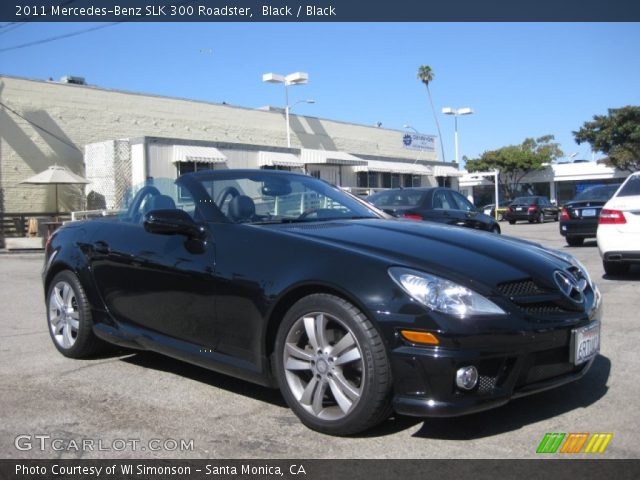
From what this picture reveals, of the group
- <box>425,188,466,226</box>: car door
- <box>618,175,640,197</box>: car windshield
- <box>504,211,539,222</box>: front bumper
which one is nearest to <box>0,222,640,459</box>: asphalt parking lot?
<box>618,175,640,197</box>: car windshield

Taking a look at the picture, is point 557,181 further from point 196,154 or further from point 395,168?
point 196,154

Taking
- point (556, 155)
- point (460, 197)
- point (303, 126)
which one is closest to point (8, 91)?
point (303, 126)

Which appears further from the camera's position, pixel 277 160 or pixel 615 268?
pixel 277 160

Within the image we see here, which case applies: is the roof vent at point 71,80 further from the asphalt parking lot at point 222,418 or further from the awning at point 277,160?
the asphalt parking lot at point 222,418

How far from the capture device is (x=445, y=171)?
146ft

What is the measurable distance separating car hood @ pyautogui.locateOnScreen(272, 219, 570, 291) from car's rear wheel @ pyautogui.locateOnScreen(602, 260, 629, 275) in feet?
18.2

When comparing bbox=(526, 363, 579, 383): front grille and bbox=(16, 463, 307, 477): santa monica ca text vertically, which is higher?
bbox=(526, 363, 579, 383): front grille

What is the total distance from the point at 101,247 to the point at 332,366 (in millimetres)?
2307

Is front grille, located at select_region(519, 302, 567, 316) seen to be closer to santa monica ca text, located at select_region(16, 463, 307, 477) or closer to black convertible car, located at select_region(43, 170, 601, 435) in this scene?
black convertible car, located at select_region(43, 170, 601, 435)

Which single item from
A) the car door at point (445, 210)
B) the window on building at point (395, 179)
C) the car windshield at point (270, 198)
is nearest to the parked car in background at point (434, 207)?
the car door at point (445, 210)

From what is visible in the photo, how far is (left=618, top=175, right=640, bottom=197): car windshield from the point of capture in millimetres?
8737

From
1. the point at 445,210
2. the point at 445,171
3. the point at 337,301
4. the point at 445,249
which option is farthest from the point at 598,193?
the point at 445,171

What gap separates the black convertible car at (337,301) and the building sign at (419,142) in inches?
1775

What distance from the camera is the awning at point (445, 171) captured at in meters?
43.4
